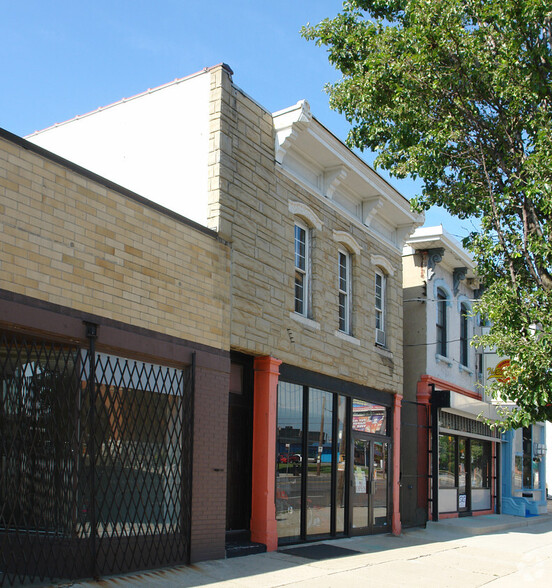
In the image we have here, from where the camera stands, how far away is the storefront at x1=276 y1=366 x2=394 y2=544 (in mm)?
13328

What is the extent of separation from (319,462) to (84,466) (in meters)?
6.33

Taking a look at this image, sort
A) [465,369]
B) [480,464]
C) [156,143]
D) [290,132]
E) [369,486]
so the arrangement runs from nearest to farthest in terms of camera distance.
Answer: [156,143] < [290,132] < [369,486] < [465,369] < [480,464]

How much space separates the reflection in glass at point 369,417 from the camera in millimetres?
16109

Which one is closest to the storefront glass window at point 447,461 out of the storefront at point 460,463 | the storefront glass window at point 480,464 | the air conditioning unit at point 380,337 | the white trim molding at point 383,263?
the storefront at point 460,463

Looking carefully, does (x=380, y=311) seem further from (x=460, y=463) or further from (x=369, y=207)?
(x=460, y=463)

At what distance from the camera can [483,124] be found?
1191 cm

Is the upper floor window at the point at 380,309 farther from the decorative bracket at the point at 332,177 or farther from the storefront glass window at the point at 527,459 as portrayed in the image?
the storefront glass window at the point at 527,459

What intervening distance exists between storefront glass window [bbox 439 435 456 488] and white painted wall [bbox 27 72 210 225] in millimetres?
12004

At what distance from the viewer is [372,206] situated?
55.6 ft

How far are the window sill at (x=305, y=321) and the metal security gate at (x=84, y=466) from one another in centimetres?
371

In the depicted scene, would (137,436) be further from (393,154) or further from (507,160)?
(507,160)

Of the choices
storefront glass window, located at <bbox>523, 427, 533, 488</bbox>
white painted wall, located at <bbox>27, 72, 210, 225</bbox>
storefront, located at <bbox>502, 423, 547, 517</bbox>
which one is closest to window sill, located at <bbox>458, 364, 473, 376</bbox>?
storefront, located at <bbox>502, 423, 547, 517</bbox>

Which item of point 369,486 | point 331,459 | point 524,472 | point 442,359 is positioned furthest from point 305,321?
point 524,472

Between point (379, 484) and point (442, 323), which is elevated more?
point (442, 323)
